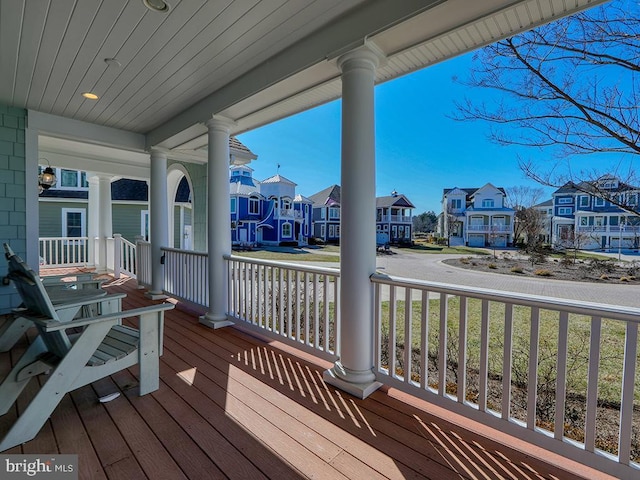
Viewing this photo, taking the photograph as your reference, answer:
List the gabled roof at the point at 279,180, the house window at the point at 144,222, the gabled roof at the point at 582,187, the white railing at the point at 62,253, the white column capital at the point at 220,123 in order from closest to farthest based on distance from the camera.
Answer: the gabled roof at the point at 582,187 < the white column capital at the point at 220,123 < the white railing at the point at 62,253 < the house window at the point at 144,222 < the gabled roof at the point at 279,180

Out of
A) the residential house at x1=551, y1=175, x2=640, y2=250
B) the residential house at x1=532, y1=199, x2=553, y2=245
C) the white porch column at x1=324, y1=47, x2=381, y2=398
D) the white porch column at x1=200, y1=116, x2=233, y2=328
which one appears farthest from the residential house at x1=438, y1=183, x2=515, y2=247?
the white porch column at x1=200, y1=116, x2=233, y2=328

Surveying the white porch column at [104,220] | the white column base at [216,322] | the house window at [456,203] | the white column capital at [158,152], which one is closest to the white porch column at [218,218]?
the white column base at [216,322]

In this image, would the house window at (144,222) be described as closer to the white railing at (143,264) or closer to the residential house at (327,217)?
the white railing at (143,264)

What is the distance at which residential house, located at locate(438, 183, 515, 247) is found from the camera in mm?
3485

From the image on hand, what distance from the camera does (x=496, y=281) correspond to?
10.8ft

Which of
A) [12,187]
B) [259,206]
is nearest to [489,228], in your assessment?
[12,187]

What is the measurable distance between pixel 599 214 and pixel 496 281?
109cm

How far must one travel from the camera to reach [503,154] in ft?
9.97

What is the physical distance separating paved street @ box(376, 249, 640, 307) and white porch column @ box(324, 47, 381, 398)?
13.9 inches

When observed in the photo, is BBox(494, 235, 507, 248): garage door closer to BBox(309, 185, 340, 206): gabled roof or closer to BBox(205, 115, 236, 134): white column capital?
BBox(309, 185, 340, 206): gabled roof

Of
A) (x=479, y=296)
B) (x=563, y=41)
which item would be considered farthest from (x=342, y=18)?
(x=479, y=296)

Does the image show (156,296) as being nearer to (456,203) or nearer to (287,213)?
(456,203)

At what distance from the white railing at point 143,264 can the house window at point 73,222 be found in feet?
21.0

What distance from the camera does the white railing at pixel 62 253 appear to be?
25.9 feet
